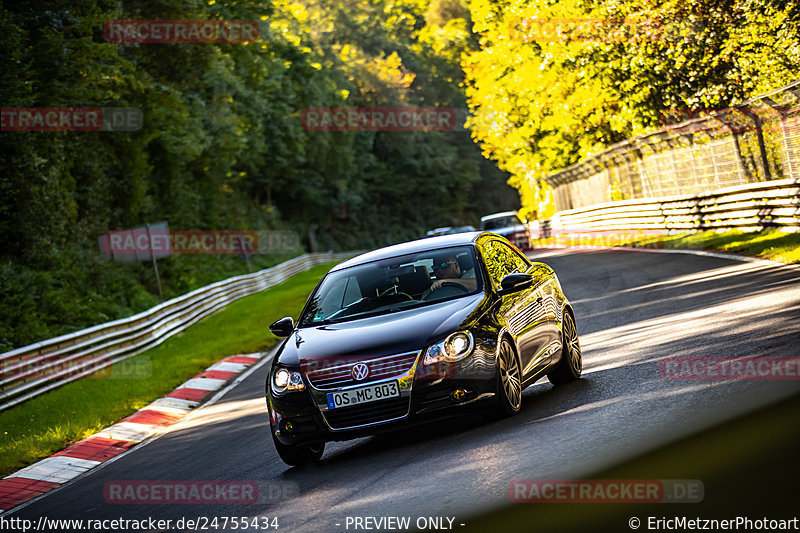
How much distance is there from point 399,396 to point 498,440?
0.76 metres

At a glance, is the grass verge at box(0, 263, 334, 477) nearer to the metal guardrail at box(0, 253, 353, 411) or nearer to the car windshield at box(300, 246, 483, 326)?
the metal guardrail at box(0, 253, 353, 411)

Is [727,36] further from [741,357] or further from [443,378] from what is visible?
[443,378]

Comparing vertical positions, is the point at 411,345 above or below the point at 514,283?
below

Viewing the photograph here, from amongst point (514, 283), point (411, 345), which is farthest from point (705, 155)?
point (411, 345)

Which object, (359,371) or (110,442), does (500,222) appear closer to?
(110,442)

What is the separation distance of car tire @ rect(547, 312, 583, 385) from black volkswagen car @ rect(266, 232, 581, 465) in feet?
0.04

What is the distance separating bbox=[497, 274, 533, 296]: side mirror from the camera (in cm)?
814

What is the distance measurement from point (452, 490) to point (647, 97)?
2949cm

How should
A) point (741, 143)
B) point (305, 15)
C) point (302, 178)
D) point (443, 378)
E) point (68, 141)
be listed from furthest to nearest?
point (305, 15), point (302, 178), point (68, 141), point (741, 143), point (443, 378)

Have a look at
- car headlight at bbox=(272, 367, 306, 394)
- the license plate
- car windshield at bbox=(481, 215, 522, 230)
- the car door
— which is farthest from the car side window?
car windshield at bbox=(481, 215, 522, 230)

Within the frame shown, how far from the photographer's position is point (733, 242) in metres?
20.0

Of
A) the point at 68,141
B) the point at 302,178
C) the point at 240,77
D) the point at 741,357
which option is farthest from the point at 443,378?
the point at 302,178

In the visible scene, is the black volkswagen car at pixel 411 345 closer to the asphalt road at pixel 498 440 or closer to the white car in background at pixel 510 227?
the asphalt road at pixel 498 440

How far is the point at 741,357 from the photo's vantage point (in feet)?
27.4
